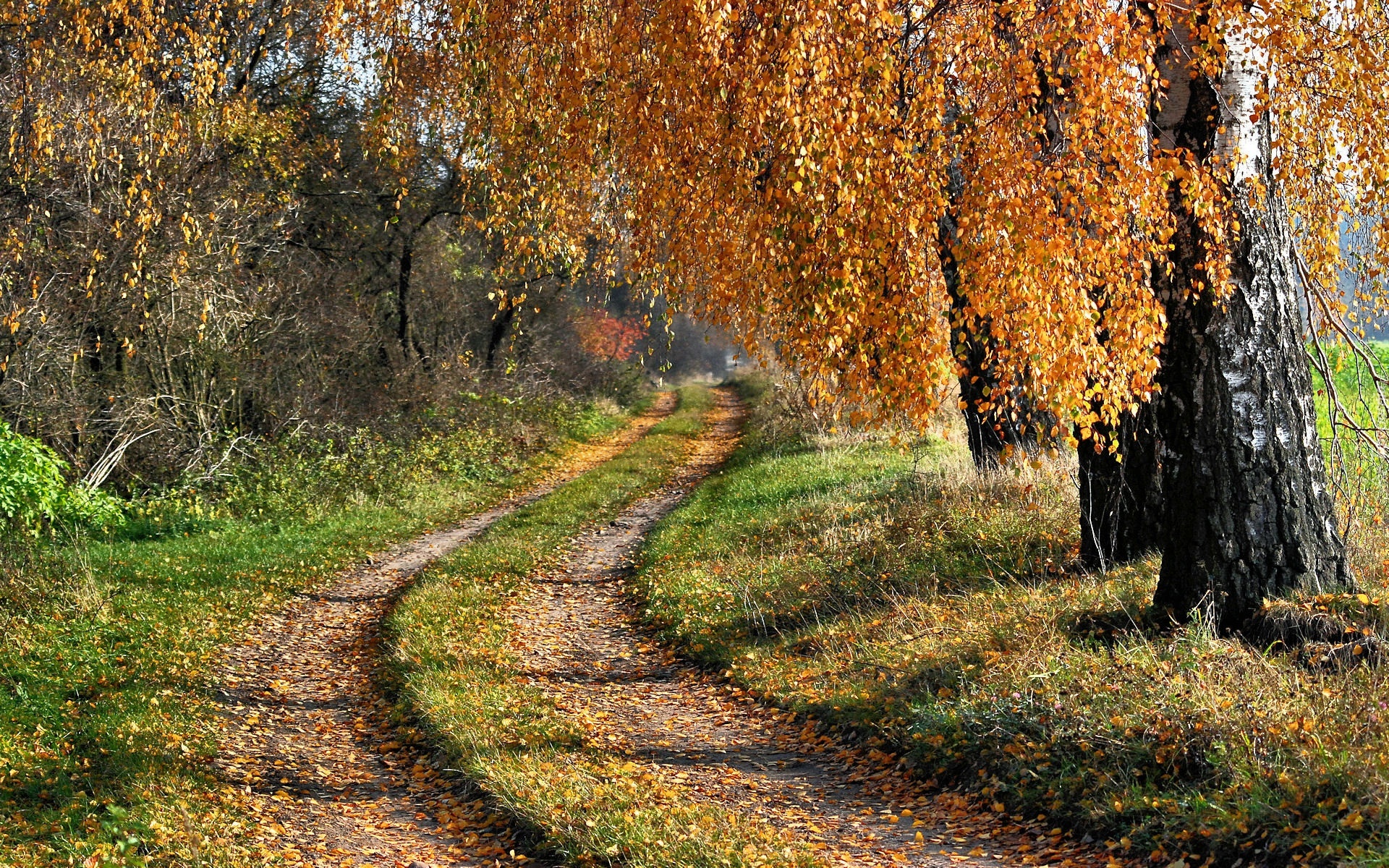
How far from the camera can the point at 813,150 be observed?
18.1ft

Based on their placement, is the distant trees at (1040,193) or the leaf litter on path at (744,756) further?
the distant trees at (1040,193)

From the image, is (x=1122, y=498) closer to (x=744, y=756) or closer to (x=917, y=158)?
(x=744, y=756)

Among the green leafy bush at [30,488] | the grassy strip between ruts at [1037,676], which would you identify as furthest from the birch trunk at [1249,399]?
the green leafy bush at [30,488]

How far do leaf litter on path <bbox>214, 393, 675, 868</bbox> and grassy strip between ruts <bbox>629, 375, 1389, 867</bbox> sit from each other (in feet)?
8.40

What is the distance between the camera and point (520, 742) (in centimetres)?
676

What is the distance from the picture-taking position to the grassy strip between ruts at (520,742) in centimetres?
517

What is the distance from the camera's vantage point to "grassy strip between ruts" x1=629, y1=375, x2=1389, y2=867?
482 cm

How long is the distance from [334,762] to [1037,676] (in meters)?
4.38

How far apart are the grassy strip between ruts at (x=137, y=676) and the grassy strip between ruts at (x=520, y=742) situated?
4.67ft

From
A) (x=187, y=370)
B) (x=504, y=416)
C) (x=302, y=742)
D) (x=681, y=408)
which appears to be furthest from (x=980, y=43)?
(x=681, y=408)

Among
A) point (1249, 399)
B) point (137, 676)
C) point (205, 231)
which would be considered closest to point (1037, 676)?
point (1249, 399)

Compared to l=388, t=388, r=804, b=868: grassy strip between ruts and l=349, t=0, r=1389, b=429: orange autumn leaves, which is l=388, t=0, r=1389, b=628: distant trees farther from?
l=388, t=388, r=804, b=868: grassy strip between ruts

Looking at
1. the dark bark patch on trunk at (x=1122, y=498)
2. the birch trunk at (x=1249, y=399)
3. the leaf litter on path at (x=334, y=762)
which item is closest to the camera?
the leaf litter on path at (x=334, y=762)

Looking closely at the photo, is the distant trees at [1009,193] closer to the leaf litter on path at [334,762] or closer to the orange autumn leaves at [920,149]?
the orange autumn leaves at [920,149]
